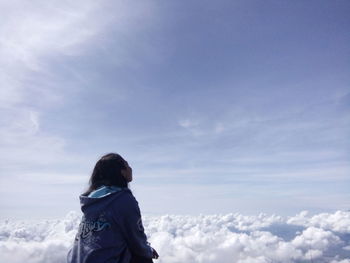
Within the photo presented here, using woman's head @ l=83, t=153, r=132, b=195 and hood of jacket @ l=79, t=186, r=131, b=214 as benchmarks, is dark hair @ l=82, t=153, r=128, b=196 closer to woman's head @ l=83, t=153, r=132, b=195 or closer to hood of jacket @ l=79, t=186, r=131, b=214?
woman's head @ l=83, t=153, r=132, b=195

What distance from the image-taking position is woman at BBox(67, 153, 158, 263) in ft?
11.4

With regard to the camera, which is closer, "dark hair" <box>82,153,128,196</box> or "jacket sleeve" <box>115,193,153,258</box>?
"jacket sleeve" <box>115,193,153,258</box>

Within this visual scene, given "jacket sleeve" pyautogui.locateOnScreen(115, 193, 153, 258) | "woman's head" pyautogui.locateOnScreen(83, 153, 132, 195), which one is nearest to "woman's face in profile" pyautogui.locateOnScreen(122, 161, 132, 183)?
"woman's head" pyautogui.locateOnScreen(83, 153, 132, 195)

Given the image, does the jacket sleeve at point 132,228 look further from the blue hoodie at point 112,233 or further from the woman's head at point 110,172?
the woman's head at point 110,172

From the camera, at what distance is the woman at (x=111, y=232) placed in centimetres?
347

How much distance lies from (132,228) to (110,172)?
1.00m

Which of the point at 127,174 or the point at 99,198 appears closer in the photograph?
the point at 99,198

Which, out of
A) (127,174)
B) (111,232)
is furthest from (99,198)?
(127,174)

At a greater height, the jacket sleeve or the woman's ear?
the woman's ear

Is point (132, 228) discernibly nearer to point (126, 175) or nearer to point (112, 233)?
point (112, 233)

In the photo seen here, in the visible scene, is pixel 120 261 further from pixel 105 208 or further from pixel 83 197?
pixel 83 197

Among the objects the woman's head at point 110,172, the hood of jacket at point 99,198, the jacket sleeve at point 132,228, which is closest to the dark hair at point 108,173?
the woman's head at point 110,172

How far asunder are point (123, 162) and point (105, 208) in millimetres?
835

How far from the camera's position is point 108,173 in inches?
163
